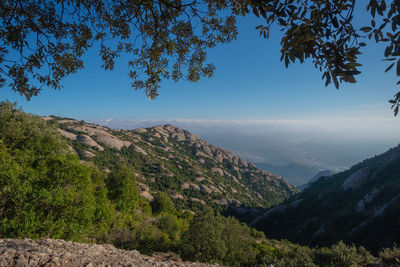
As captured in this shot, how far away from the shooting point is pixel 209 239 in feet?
46.1

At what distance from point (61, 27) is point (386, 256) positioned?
14.2 m

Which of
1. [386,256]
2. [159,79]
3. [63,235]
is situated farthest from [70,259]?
[386,256]

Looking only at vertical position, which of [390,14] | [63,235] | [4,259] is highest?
[390,14]

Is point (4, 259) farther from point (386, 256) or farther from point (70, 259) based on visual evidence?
point (386, 256)

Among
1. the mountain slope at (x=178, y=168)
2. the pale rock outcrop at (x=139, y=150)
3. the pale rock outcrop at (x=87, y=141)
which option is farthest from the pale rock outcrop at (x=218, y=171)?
the pale rock outcrop at (x=87, y=141)

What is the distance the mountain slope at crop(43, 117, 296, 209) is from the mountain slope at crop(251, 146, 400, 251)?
35366 millimetres

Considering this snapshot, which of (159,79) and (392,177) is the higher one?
(159,79)

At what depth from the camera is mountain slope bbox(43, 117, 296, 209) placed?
79.8m

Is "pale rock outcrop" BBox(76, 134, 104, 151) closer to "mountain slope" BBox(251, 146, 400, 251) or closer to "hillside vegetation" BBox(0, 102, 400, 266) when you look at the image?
"hillside vegetation" BBox(0, 102, 400, 266)

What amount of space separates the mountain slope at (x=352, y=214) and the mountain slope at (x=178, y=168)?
1392 inches

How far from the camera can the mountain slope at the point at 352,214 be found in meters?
30.6

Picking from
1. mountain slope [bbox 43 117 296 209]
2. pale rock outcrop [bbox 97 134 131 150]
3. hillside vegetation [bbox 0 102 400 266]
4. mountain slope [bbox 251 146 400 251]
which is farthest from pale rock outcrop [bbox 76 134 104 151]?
mountain slope [bbox 251 146 400 251]

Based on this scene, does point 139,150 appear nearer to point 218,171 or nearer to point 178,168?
point 178,168

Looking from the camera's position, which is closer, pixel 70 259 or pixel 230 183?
pixel 70 259
